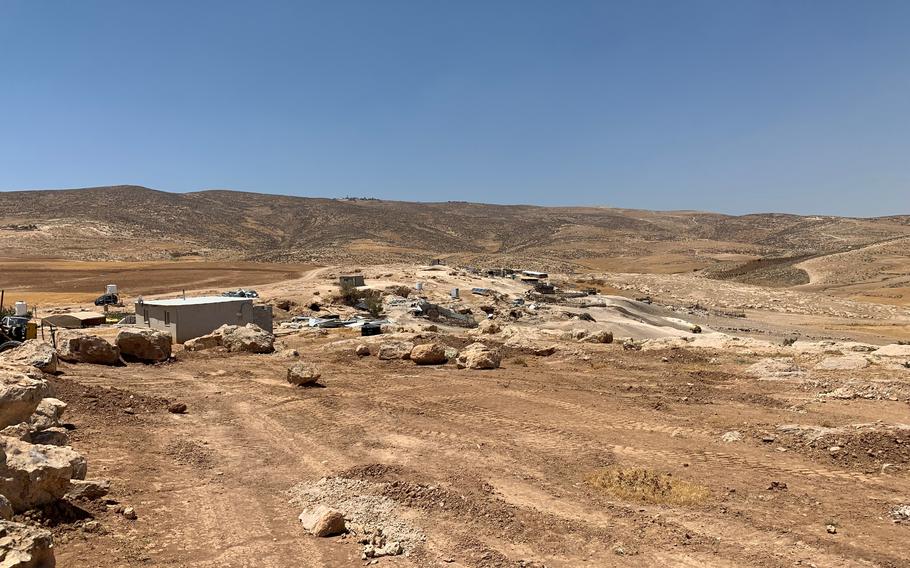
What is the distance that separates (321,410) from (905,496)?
12.0 metres

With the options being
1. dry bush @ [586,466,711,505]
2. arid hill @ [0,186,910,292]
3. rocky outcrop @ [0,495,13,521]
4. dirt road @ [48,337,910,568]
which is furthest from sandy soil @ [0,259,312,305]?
dry bush @ [586,466,711,505]

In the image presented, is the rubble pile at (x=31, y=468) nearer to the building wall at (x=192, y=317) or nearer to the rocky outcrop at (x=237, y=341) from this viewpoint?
the rocky outcrop at (x=237, y=341)

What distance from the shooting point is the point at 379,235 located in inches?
5527

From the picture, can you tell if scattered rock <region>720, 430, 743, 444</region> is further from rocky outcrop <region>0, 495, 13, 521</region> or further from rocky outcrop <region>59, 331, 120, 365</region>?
rocky outcrop <region>59, 331, 120, 365</region>

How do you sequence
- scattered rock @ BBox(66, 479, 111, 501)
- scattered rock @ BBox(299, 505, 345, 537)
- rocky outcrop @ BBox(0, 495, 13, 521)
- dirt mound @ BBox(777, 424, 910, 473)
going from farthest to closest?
dirt mound @ BBox(777, 424, 910, 473), scattered rock @ BBox(66, 479, 111, 501), scattered rock @ BBox(299, 505, 345, 537), rocky outcrop @ BBox(0, 495, 13, 521)

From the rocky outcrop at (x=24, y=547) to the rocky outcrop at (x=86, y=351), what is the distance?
15856 mm

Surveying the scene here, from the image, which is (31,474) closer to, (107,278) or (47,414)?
(47,414)

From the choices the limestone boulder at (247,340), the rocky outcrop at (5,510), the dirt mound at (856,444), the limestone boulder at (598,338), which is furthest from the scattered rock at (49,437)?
the limestone boulder at (598,338)

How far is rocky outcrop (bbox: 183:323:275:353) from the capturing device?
24.0m

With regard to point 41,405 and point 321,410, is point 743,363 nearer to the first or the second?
point 321,410

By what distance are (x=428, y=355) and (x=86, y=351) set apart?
1149 cm

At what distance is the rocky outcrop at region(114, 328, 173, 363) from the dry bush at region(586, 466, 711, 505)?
17.0 m

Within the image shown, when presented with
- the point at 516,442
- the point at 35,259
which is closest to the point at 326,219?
the point at 35,259

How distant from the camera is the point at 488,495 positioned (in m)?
9.50
